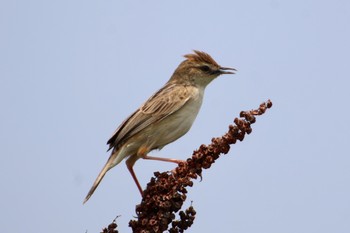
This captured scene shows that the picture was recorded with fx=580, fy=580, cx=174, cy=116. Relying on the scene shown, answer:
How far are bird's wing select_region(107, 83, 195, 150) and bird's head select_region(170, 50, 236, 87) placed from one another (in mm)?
316

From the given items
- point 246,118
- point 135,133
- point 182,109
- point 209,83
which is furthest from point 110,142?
point 246,118

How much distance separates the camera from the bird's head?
29.3 feet

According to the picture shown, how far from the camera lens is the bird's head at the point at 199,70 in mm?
8945

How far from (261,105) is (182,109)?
245 cm

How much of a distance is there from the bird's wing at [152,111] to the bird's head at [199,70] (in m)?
0.32

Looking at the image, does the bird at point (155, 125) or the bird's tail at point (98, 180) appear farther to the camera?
the bird at point (155, 125)

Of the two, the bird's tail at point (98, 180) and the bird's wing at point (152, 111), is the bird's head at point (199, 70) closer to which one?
the bird's wing at point (152, 111)

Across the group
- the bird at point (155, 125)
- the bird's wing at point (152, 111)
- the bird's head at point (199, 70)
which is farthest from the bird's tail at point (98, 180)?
the bird's head at point (199, 70)

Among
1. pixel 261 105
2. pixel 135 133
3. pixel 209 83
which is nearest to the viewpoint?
pixel 261 105

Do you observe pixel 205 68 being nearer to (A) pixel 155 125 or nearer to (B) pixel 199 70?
(B) pixel 199 70

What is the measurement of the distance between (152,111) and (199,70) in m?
1.22

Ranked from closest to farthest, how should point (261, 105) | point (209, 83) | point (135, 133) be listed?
point (261, 105)
point (135, 133)
point (209, 83)

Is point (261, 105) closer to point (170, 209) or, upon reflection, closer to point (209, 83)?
point (170, 209)

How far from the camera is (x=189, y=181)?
6.14 meters
